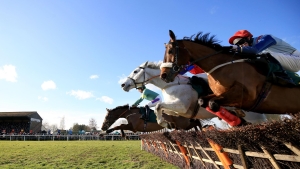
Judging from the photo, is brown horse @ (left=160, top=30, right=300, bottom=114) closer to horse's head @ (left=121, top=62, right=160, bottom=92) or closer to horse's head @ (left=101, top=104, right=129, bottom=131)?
horse's head @ (left=121, top=62, right=160, bottom=92)

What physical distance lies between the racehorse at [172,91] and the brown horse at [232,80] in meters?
1.75

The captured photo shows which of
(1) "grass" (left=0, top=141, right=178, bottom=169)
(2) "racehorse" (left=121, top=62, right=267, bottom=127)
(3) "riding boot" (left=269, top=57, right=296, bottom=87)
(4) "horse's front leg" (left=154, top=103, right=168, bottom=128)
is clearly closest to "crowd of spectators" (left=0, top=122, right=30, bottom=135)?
(1) "grass" (left=0, top=141, right=178, bottom=169)

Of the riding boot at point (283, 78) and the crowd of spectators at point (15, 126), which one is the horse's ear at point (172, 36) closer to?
the riding boot at point (283, 78)

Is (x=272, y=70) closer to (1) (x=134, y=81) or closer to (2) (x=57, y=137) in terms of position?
(1) (x=134, y=81)

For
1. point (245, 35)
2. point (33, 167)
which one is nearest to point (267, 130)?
point (245, 35)

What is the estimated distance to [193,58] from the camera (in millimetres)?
3660

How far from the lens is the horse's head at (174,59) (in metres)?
3.61

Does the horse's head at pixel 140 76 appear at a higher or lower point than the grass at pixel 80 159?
higher

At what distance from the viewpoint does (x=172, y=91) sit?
5.72m

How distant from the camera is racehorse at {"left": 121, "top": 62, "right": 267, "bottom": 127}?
5.35 m

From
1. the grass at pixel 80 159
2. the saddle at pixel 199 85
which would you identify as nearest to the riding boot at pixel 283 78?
the saddle at pixel 199 85

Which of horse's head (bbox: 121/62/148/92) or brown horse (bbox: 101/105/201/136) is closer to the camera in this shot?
horse's head (bbox: 121/62/148/92)

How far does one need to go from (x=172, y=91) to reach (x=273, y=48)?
2.49 m

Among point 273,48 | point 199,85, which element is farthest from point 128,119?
point 273,48
